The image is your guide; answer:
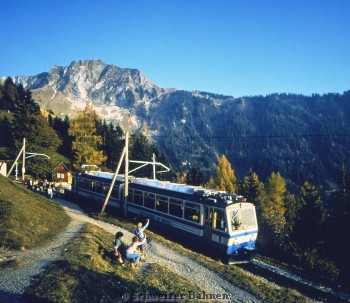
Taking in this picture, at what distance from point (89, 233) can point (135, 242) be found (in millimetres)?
6443

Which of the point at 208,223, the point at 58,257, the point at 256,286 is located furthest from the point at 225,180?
the point at 58,257

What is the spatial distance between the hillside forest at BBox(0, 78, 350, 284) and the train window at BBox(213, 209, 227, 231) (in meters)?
7.24

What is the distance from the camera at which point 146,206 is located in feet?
83.4

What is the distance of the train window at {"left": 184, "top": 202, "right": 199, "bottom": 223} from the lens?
2005 cm

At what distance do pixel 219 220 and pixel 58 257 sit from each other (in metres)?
9.78

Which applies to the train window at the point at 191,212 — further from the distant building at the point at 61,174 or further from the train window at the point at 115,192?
the distant building at the point at 61,174

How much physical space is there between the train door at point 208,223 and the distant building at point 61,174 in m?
47.4

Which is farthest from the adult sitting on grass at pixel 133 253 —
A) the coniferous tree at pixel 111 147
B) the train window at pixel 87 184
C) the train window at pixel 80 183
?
the coniferous tree at pixel 111 147

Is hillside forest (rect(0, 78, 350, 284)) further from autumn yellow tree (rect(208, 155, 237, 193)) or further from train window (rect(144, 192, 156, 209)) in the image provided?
train window (rect(144, 192, 156, 209))

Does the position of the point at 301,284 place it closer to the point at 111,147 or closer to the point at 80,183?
the point at 80,183

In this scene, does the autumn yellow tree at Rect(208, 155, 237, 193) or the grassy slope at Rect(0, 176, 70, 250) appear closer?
the grassy slope at Rect(0, 176, 70, 250)

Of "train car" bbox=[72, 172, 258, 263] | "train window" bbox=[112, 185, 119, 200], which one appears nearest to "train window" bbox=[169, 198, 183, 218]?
"train car" bbox=[72, 172, 258, 263]

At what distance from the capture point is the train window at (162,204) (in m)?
23.0

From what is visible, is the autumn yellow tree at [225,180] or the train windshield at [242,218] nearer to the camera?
the train windshield at [242,218]
